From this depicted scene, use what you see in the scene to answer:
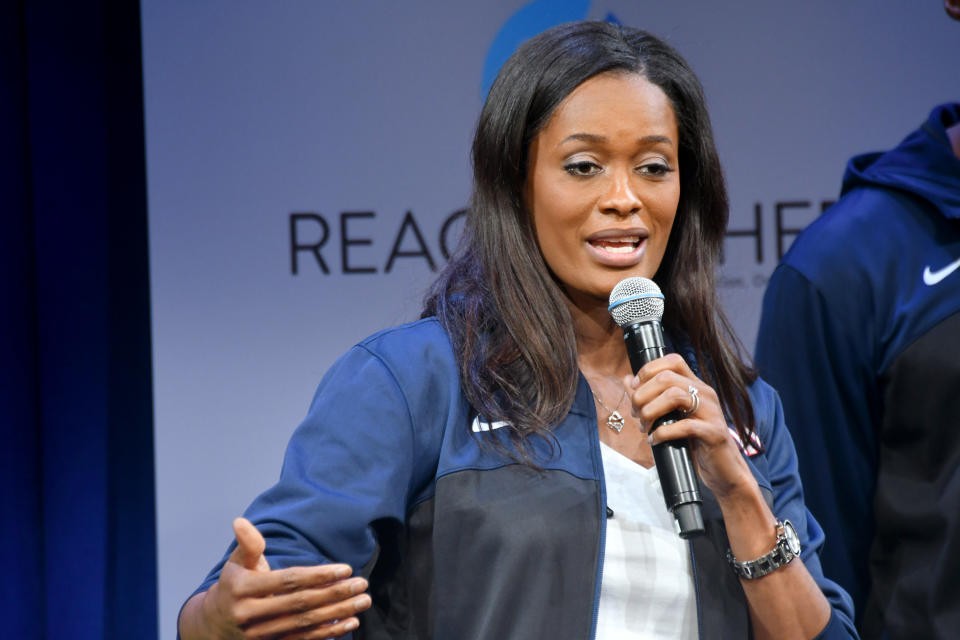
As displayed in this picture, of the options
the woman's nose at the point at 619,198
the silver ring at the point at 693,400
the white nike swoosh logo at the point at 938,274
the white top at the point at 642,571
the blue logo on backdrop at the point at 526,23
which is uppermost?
the blue logo on backdrop at the point at 526,23

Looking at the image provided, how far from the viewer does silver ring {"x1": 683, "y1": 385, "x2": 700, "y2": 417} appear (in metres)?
1.37

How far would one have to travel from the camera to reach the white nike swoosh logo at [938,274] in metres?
2.06

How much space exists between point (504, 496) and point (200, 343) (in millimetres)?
1890

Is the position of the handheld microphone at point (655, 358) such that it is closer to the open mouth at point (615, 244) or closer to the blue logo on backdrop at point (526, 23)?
the open mouth at point (615, 244)

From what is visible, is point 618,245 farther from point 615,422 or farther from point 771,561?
point 771,561

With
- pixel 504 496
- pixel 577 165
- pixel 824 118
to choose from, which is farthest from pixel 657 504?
pixel 824 118

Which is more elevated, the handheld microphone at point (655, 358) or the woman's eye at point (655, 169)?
the woman's eye at point (655, 169)

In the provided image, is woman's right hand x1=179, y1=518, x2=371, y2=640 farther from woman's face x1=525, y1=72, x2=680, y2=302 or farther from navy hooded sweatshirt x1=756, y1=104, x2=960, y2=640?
navy hooded sweatshirt x1=756, y1=104, x2=960, y2=640

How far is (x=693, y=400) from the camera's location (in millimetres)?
1372

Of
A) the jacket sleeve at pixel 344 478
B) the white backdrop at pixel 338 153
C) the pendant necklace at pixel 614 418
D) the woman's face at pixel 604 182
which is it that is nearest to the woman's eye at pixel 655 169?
the woman's face at pixel 604 182

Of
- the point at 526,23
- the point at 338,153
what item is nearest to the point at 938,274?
the point at 526,23

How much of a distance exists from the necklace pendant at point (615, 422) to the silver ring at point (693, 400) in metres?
0.26

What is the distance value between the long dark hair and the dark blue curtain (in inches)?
65.5

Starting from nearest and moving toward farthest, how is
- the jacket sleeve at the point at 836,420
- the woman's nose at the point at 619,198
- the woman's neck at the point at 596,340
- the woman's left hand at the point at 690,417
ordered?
the woman's left hand at the point at 690,417 → the woman's nose at the point at 619,198 → the woman's neck at the point at 596,340 → the jacket sleeve at the point at 836,420
